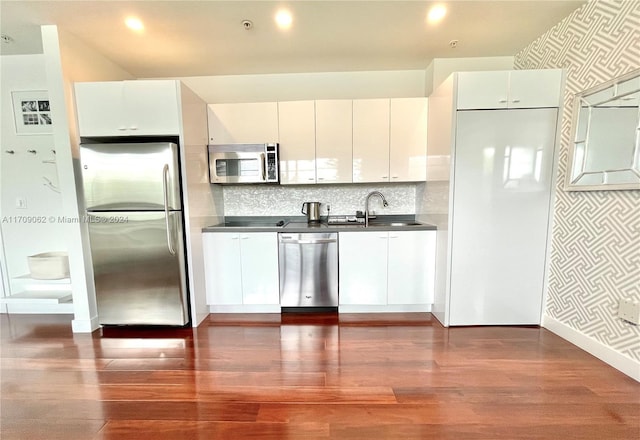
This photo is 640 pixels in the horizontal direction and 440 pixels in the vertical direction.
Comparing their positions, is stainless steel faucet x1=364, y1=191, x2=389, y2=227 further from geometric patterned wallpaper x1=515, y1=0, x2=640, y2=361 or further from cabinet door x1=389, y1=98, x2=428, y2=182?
geometric patterned wallpaper x1=515, y1=0, x2=640, y2=361

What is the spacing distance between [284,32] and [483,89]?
168 cm

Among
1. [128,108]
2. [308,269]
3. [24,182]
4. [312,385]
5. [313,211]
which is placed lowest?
[312,385]

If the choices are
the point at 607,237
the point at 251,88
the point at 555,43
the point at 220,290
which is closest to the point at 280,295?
the point at 220,290

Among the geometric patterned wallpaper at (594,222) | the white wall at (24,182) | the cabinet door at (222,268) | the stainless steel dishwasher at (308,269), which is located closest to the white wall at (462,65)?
the geometric patterned wallpaper at (594,222)

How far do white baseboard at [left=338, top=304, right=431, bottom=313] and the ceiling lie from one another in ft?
8.07

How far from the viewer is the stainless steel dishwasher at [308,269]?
99.0 inches

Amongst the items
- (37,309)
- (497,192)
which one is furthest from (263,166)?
(37,309)

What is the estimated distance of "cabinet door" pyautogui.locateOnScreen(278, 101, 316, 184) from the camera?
269cm

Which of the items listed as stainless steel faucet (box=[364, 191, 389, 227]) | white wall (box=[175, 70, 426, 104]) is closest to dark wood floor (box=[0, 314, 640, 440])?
stainless steel faucet (box=[364, 191, 389, 227])

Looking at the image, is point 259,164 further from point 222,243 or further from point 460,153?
point 460,153

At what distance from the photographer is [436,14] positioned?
6.56 ft

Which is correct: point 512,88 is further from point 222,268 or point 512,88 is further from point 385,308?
point 222,268

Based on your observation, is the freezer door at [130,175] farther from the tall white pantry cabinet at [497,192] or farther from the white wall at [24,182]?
the tall white pantry cabinet at [497,192]

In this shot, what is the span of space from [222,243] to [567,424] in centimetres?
264
